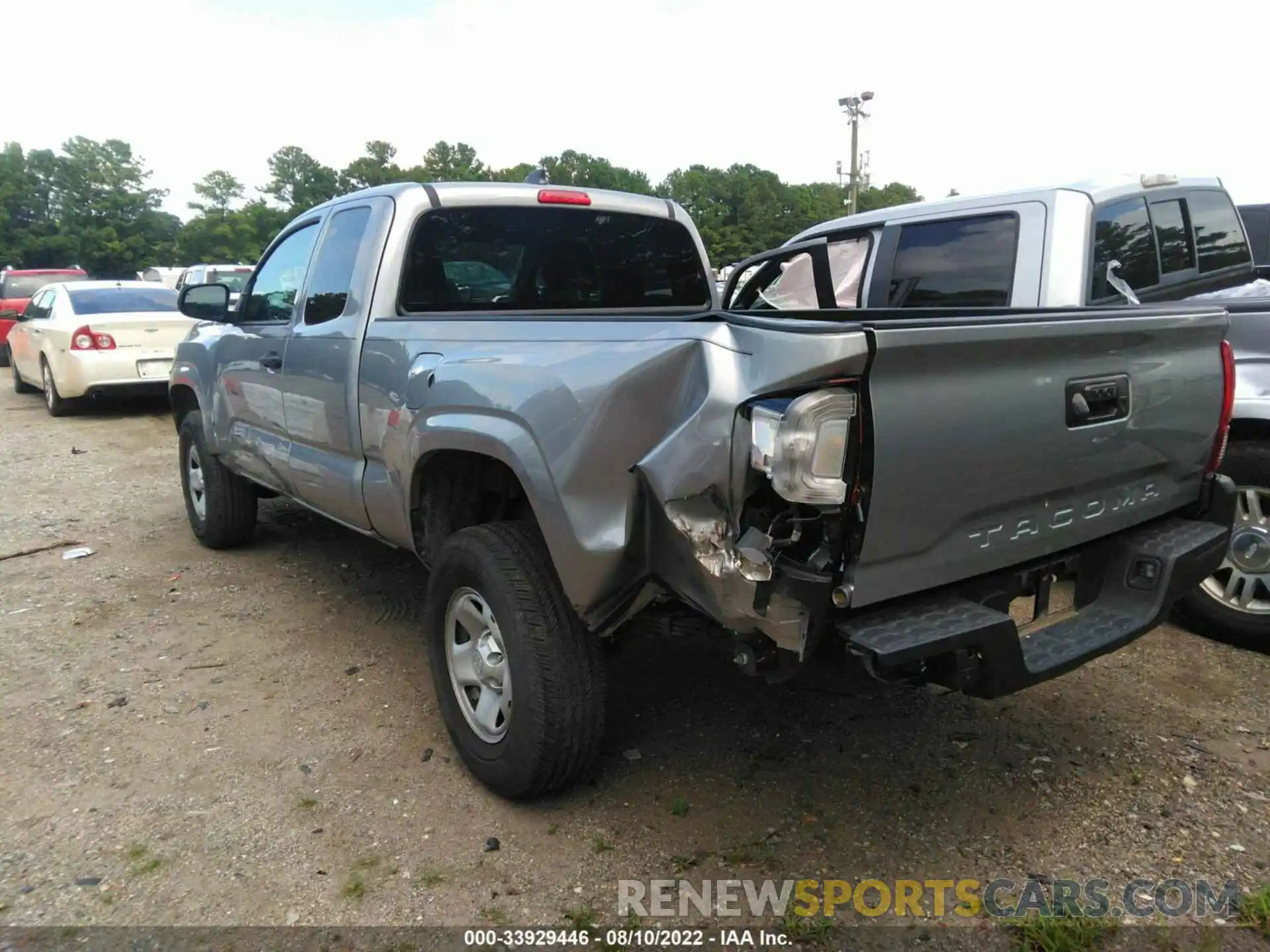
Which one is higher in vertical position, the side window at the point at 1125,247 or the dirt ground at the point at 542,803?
the side window at the point at 1125,247

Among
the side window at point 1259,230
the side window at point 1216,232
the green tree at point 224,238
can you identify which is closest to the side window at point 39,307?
the side window at point 1216,232

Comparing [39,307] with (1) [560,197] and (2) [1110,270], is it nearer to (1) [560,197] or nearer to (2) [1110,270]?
(1) [560,197]

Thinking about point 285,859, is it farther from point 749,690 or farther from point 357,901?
point 749,690

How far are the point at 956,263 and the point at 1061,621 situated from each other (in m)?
2.10

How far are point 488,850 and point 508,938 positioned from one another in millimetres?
369

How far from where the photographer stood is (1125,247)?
4.04 m

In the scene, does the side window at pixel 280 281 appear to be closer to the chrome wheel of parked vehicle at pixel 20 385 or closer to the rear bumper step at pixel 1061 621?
the rear bumper step at pixel 1061 621

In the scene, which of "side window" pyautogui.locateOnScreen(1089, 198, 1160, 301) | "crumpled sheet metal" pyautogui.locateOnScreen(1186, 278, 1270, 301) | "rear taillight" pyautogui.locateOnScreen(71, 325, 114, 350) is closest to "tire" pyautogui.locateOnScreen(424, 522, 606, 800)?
"side window" pyautogui.locateOnScreen(1089, 198, 1160, 301)

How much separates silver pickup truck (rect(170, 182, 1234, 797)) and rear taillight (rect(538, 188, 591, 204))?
0.26 ft

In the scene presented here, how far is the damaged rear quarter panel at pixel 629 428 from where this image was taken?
2.05 m

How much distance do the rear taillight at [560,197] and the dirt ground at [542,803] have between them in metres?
2.00

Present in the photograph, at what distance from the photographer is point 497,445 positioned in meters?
2.62

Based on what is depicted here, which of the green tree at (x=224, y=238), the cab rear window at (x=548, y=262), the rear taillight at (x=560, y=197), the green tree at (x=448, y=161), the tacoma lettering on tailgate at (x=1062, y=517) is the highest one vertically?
the green tree at (x=448, y=161)

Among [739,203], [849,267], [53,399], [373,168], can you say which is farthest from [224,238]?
[849,267]
